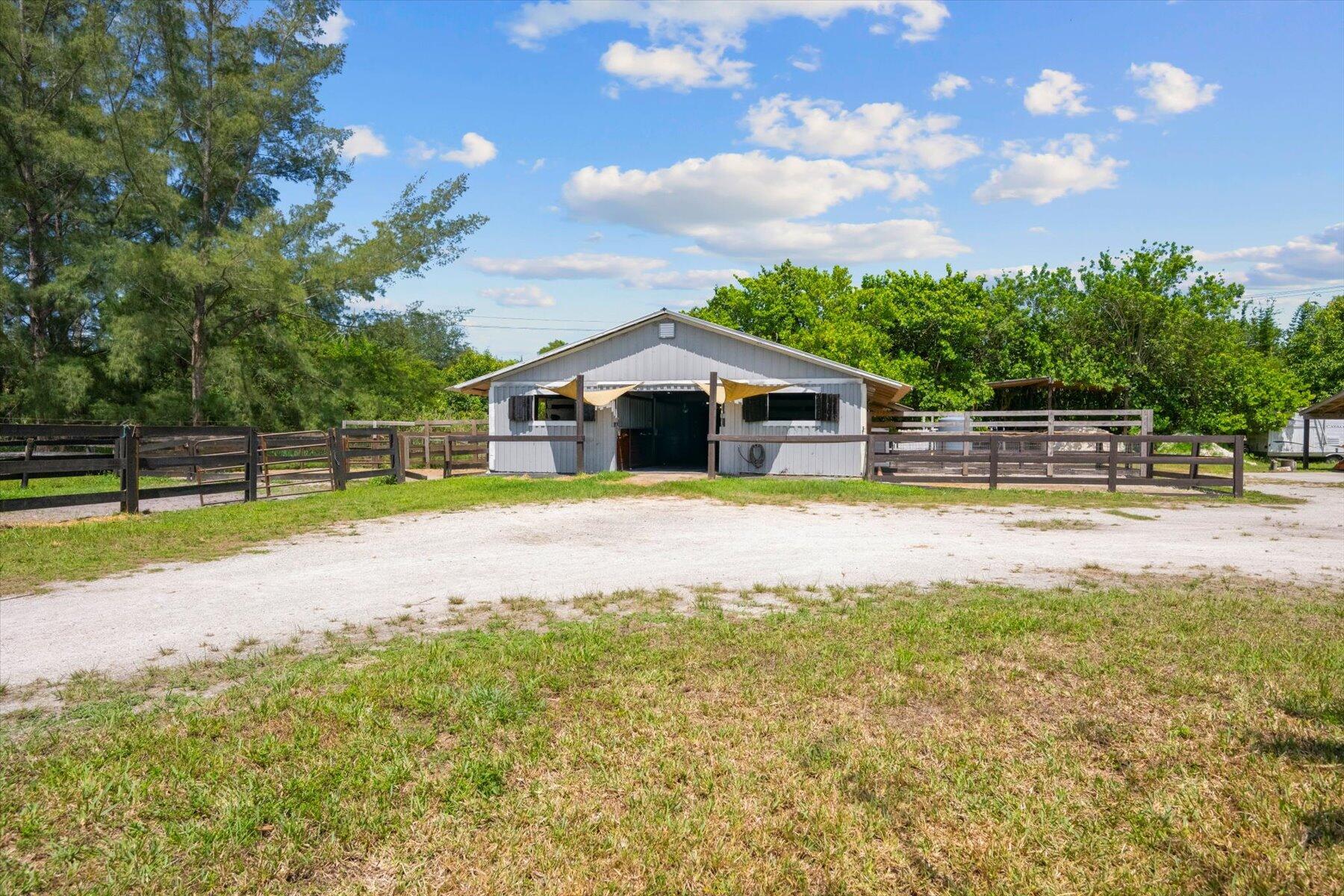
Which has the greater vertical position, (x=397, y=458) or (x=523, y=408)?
(x=523, y=408)

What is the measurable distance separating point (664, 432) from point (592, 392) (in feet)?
16.4

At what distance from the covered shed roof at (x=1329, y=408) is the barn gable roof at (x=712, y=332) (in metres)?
15.7

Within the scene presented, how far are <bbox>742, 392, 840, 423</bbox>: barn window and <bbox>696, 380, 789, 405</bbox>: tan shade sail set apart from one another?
51cm

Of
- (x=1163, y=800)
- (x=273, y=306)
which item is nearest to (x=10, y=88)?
(x=273, y=306)

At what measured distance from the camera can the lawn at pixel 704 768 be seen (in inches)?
100

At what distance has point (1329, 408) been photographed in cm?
2688

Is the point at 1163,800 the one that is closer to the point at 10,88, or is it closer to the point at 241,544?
the point at 241,544

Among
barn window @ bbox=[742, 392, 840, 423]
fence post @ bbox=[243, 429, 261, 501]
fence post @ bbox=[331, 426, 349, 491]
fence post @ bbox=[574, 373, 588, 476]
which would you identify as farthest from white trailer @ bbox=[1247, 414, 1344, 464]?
fence post @ bbox=[243, 429, 261, 501]

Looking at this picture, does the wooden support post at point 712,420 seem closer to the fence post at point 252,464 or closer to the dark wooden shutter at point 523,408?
the dark wooden shutter at point 523,408

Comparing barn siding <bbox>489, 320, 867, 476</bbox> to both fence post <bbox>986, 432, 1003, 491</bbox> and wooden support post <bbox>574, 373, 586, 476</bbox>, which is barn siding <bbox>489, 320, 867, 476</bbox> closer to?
wooden support post <bbox>574, 373, 586, 476</bbox>

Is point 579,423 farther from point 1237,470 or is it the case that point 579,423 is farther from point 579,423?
point 1237,470

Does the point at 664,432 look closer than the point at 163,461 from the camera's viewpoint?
No

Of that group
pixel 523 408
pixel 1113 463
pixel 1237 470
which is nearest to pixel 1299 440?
pixel 1237 470

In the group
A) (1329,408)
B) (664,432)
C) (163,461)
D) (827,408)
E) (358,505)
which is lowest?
(358,505)
